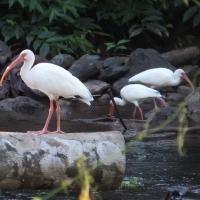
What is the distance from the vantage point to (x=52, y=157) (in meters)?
5.78

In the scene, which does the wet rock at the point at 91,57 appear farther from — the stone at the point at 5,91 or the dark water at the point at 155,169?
the dark water at the point at 155,169

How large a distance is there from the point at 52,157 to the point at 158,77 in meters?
8.15

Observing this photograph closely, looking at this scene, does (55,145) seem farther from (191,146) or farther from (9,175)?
(191,146)

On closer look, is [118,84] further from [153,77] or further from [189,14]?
[189,14]

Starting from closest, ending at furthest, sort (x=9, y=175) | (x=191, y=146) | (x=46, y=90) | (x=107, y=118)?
(x=9, y=175) → (x=46, y=90) → (x=191, y=146) → (x=107, y=118)

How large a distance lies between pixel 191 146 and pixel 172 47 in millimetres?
9080

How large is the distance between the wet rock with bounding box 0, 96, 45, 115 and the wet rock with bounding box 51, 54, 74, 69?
7.63ft

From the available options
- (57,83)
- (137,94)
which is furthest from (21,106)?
(57,83)

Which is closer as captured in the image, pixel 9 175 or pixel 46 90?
pixel 9 175

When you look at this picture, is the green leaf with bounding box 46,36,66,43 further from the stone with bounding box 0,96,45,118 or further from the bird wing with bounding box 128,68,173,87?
the stone with bounding box 0,96,45,118

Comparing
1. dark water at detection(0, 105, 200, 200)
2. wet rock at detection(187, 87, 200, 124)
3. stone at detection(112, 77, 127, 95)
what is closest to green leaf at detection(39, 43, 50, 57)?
stone at detection(112, 77, 127, 95)

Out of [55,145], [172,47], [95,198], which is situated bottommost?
[95,198]

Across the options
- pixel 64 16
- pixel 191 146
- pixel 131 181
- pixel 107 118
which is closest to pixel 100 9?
pixel 64 16

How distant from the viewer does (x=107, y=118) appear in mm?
10711
